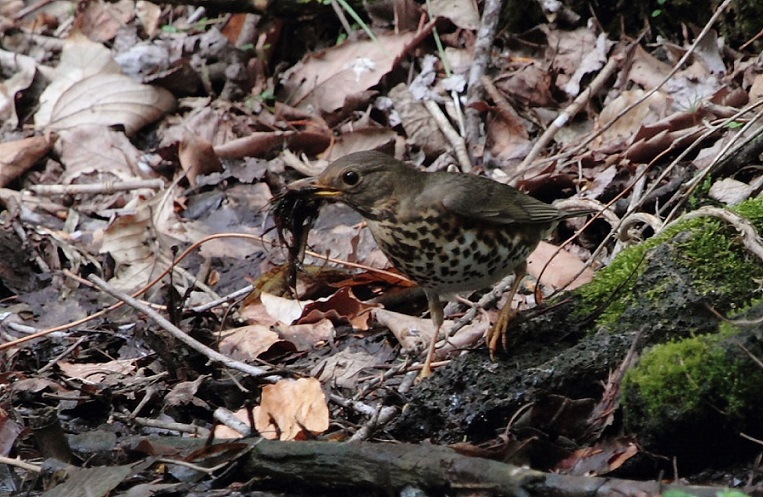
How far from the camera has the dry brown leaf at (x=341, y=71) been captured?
7512 mm

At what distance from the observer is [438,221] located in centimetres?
409

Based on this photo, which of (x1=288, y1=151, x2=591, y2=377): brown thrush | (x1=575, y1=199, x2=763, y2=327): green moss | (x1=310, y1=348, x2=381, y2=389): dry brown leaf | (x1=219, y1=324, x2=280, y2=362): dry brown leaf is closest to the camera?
(x1=575, y1=199, x2=763, y2=327): green moss

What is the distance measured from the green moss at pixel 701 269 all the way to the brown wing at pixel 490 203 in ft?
1.42

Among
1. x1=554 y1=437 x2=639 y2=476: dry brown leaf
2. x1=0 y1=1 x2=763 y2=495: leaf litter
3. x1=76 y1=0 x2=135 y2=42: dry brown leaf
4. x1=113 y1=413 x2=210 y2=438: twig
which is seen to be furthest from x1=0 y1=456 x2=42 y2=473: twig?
x1=76 y1=0 x2=135 y2=42: dry brown leaf

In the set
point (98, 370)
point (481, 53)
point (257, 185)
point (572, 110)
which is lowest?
point (257, 185)

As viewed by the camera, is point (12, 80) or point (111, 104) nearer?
point (111, 104)

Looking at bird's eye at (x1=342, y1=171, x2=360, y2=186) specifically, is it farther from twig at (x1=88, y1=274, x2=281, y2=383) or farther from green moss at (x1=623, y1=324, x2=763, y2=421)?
green moss at (x1=623, y1=324, x2=763, y2=421)

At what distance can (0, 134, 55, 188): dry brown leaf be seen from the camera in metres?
7.52

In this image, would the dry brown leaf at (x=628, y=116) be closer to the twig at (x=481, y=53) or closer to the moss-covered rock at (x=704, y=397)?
the twig at (x=481, y=53)

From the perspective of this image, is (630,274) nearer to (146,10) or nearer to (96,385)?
(96,385)

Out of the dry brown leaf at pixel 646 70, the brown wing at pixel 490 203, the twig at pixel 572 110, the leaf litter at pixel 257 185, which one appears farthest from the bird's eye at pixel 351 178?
the dry brown leaf at pixel 646 70

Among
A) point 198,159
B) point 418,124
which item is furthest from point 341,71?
point 198,159

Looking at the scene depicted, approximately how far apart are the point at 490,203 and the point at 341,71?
3.70 m

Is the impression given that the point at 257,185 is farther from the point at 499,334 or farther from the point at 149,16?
the point at 499,334
